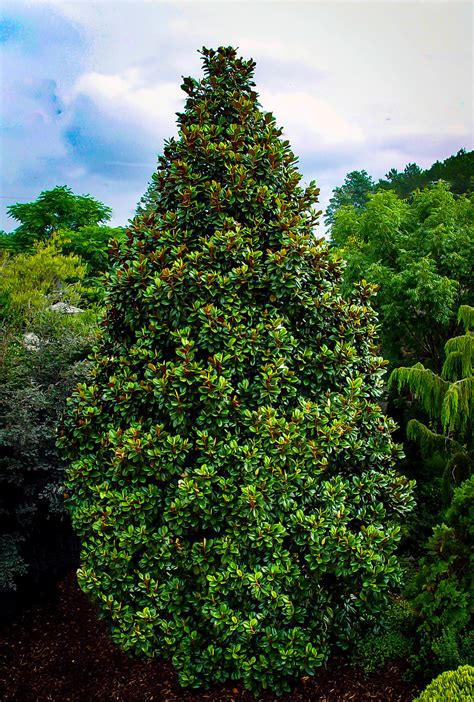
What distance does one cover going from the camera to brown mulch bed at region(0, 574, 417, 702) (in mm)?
3875

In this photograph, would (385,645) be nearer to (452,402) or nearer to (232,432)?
(232,432)

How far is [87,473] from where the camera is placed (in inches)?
165

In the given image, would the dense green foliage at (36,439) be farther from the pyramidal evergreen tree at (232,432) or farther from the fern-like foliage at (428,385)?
the fern-like foliage at (428,385)

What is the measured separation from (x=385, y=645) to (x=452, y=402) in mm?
2494

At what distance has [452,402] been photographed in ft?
18.6

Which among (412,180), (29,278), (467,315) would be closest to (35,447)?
(467,315)

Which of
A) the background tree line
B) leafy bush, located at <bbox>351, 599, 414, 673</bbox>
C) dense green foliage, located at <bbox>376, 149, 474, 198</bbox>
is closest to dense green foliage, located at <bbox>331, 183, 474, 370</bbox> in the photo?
the background tree line

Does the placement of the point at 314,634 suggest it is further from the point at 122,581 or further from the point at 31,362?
the point at 31,362

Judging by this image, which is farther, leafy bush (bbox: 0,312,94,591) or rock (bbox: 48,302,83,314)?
rock (bbox: 48,302,83,314)

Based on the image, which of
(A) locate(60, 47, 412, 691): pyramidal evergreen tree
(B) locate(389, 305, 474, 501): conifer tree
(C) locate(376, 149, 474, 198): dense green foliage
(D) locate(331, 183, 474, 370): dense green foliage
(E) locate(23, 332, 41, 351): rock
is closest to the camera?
(A) locate(60, 47, 412, 691): pyramidal evergreen tree

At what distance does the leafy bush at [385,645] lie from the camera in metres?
4.03

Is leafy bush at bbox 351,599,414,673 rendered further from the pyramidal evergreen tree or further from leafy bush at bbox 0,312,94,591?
leafy bush at bbox 0,312,94,591

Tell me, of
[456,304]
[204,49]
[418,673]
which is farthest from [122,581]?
[456,304]

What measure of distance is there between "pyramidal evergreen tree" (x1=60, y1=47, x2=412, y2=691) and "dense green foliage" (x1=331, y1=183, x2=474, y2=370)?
669 centimetres
